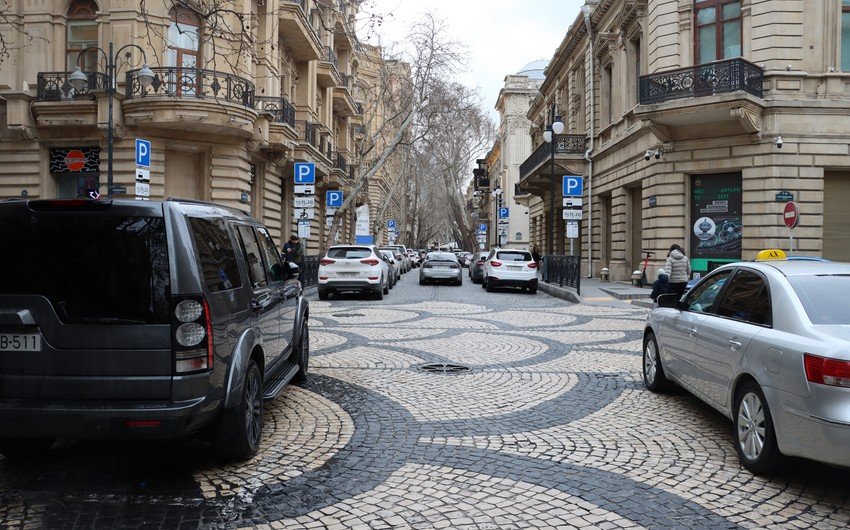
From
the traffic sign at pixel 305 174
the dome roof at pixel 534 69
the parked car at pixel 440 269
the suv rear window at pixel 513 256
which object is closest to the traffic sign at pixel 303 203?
the traffic sign at pixel 305 174

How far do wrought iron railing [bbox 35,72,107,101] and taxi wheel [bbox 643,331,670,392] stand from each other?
20086mm

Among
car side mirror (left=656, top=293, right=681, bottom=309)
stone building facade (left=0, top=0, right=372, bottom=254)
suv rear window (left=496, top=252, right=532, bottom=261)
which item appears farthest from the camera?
suv rear window (left=496, top=252, right=532, bottom=261)

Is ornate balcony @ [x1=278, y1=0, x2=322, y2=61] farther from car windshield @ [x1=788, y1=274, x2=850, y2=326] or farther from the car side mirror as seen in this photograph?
car windshield @ [x1=788, y1=274, x2=850, y2=326]

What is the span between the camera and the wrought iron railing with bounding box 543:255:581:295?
21.3m

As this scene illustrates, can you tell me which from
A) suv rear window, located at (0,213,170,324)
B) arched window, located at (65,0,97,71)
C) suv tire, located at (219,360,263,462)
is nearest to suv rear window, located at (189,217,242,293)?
suv rear window, located at (0,213,170,324)

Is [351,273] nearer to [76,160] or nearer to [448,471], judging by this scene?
[76,160]

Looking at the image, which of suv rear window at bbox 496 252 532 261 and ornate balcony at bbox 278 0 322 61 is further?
ornate balcony at bbox 278 0 322 61

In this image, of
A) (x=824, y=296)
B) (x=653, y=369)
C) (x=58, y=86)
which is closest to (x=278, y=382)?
(x=653, y=369)

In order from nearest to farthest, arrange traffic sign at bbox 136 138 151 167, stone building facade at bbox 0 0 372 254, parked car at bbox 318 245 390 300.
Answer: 1. traffic sign at bbox 136 138 151 167
2. parked car at bbox 318 245 390 300
3. stone building facade at bbox 0 0 372 254

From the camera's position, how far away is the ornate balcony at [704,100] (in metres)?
19.2

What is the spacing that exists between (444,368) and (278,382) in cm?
310

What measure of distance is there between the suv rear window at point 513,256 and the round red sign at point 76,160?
1483 centimetres

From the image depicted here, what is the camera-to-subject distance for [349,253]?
1994cm

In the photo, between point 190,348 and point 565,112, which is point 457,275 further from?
point 190,348
